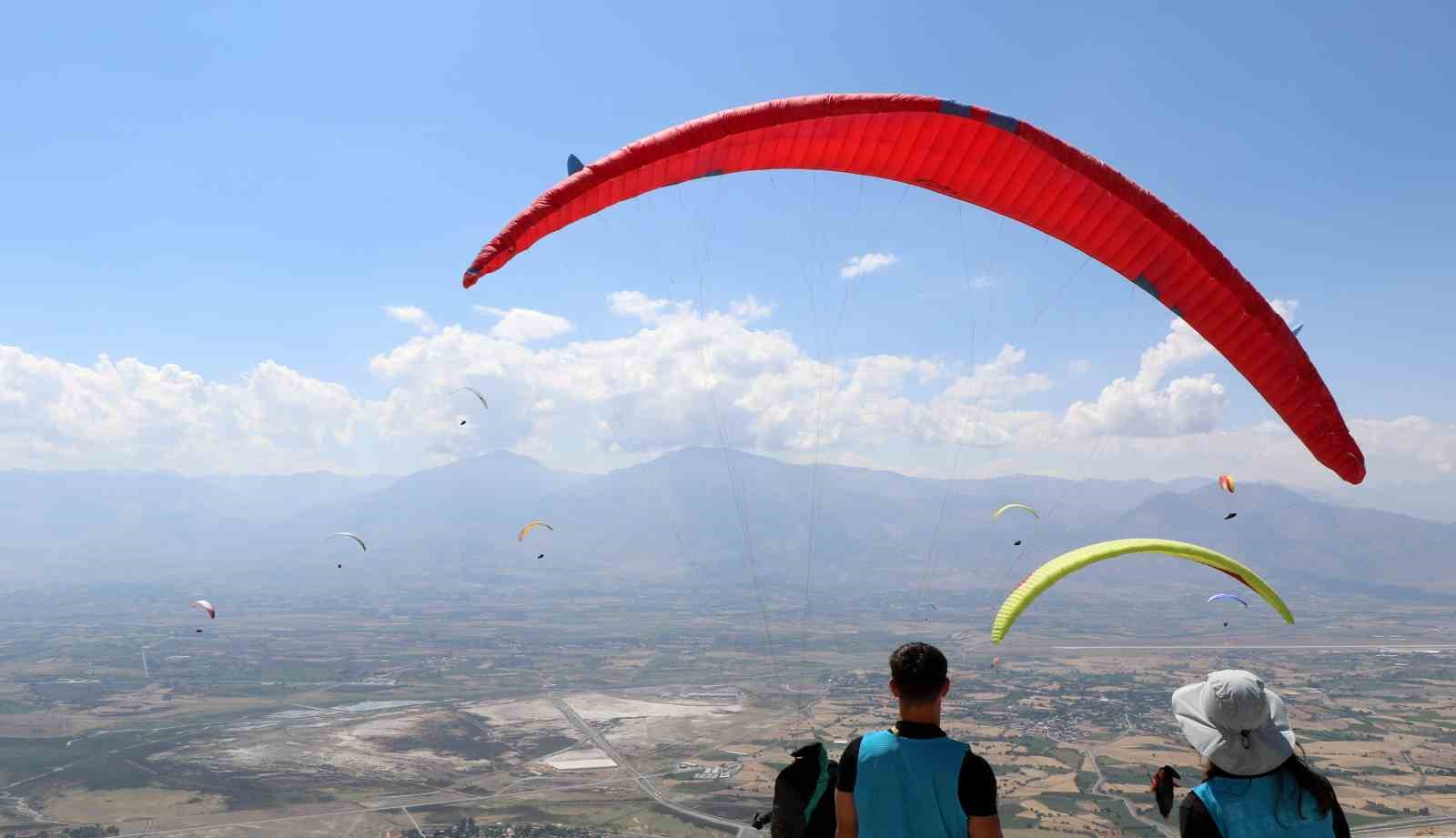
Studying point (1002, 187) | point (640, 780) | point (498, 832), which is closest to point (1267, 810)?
point (1002, 187)

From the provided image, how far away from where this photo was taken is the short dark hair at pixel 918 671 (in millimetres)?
3836

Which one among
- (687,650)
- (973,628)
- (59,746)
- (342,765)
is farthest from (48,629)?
(973,628)

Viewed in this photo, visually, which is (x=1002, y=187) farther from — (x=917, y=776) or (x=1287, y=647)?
(x=1287, y=647)

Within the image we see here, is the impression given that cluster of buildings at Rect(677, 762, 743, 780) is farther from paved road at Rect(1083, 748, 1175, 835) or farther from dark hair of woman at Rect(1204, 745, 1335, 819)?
dark hair of woman at Rect(1204, 745, 1335, 819)

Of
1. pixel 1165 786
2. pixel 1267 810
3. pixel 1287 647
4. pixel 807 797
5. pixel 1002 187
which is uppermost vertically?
pixel 1002 187

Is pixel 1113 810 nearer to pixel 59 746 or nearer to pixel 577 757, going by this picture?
pixel 577 757

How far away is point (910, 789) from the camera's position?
3.76 meters

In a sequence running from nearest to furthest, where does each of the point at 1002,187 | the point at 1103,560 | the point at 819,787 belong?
the point at 819,787
the point at 1103,560
the point at 1002,187

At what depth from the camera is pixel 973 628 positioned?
181 metres

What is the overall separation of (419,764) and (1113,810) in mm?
56421

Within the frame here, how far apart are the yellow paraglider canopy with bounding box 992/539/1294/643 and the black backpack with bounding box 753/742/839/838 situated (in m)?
7.09

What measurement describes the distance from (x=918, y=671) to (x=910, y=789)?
1.67 feet

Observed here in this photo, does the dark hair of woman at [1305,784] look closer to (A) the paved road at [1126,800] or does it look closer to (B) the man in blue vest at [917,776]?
(B) the man in blue vest at [917,776]

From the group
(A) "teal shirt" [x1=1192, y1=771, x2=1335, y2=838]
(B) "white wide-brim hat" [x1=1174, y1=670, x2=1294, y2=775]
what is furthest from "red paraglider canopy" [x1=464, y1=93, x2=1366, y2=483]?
(A) "teal shirt" [x1=1192, y1=771, x2=1335, y2=838]
